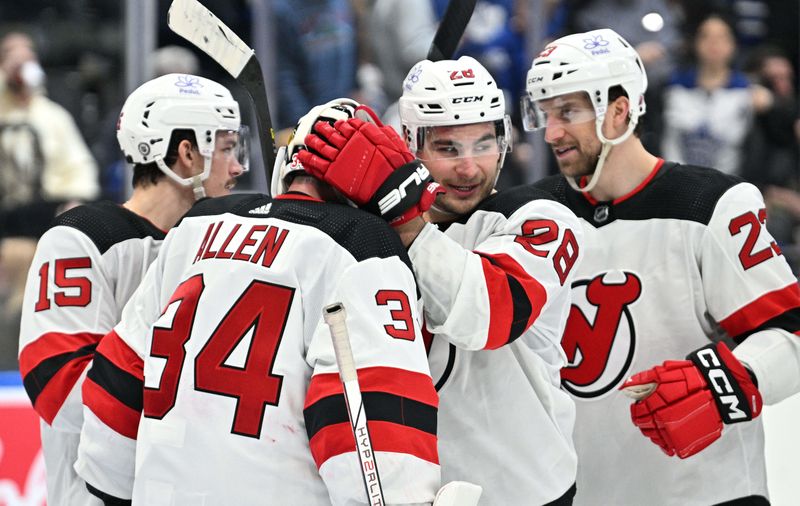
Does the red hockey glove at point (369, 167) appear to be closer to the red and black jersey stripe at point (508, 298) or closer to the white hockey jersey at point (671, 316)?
the red and black jersey stripe at point (508, 298)

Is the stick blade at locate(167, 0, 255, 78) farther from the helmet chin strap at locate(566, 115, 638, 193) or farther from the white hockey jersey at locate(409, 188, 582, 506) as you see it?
the helmet chin strap at locate(566, 115, 638, 193)

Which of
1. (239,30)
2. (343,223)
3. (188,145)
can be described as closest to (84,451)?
(343,223)

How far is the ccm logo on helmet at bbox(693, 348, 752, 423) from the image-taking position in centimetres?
251

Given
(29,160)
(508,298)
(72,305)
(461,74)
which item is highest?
(461,74)

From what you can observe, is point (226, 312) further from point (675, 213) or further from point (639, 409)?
point (675, 213)

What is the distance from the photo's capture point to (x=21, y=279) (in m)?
4.64

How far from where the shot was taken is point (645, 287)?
2695 mm

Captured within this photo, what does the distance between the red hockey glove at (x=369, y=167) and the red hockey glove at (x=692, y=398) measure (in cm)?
75

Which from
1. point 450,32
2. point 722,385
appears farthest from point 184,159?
point 722,385

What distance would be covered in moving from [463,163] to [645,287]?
591mm

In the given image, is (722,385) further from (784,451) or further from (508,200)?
(784,451)

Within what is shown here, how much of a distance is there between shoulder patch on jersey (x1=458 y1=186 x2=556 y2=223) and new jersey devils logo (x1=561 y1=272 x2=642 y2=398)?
43 centimetres

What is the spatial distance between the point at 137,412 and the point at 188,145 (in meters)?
0.84

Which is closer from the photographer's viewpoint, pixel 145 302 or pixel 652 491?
pixel 145 302
